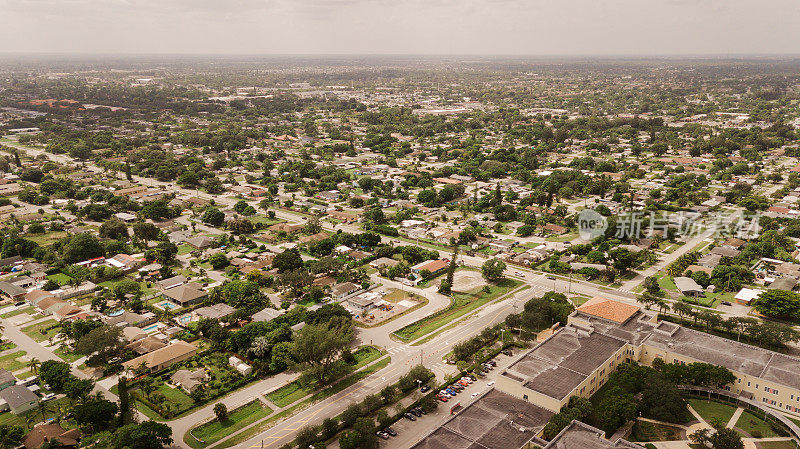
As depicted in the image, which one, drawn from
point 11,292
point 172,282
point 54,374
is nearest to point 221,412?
point 54,374

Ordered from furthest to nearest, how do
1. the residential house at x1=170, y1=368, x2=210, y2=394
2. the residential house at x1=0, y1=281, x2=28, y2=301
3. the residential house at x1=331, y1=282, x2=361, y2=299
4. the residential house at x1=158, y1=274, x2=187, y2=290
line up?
→ the residential house at x1=158, y1=274, x2=187, y2=290, the residential house at x1=331, y1=282, x2=361, y2=299, the residential house at x1=0, y1=281, x2=28, y2=301, the residential house at x1=170, y1=368, x2=210, y2=394

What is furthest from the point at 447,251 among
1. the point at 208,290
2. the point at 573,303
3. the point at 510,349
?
the point at 208,290

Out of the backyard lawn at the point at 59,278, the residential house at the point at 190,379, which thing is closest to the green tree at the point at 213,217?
the backyard lawn at the point at 59,278

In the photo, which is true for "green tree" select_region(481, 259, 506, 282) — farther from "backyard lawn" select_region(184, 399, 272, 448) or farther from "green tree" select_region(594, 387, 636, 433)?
"backyard lawn" select_region(184, 399, 272, 448)

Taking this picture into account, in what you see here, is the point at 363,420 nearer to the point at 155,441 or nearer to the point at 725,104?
the point at 155,441

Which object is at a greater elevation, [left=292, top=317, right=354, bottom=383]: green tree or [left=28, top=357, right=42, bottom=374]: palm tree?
[left=292, top=317, right=354, bottom=383]: green tree

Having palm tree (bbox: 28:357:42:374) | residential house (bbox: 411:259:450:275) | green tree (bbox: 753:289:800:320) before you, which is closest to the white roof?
green tree (bbox: 753:289:800:320)

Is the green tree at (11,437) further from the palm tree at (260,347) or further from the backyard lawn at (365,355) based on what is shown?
the backyard lawn at (365,355)
